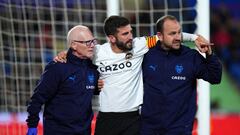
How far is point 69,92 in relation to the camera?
182 inches

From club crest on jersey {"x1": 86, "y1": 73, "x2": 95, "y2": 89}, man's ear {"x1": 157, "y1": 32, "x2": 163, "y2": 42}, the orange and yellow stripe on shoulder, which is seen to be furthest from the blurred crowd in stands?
club crest on jersey {"x1": 86, "y1": 73, "x2": 95, "y2": 89}

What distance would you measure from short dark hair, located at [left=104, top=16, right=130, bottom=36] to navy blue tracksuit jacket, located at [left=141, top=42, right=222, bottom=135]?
357mm

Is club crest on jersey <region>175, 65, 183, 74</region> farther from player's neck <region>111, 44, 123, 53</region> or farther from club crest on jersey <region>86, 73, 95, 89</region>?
club crest on jersey <region>86, 73, 95, 89</region>

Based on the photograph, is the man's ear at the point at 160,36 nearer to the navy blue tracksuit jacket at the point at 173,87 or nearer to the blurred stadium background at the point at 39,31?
the navy blue tracksuit jacket at the point at 173,87

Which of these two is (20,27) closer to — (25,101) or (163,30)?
(25,101)

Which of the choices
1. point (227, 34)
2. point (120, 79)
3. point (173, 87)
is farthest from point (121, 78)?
point (227, 34)

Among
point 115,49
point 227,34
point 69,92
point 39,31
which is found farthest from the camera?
point 227,34

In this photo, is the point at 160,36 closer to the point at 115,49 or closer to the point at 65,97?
the point at 115,49

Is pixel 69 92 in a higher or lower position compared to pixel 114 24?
lower

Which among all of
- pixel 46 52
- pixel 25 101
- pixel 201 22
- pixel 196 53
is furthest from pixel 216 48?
pixel 196 53

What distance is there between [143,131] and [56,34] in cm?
440

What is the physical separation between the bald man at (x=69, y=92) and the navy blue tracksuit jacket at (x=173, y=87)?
0.48 meters

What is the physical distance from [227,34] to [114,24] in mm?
7743

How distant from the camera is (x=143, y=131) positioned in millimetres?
4730
